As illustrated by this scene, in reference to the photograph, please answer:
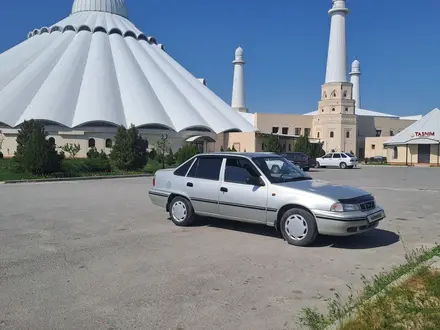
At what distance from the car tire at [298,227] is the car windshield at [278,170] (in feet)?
2.50

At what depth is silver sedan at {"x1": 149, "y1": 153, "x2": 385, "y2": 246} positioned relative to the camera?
671 cm

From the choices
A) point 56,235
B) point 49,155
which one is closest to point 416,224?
point 56,235

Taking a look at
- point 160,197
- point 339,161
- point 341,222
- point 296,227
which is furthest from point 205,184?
point 339,161

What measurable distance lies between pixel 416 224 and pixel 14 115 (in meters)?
46.3

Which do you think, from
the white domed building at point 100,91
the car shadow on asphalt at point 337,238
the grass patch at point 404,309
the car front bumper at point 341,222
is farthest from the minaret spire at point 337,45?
the grass patch at point 404,309

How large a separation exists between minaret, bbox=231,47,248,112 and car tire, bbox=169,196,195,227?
70196 millimetres

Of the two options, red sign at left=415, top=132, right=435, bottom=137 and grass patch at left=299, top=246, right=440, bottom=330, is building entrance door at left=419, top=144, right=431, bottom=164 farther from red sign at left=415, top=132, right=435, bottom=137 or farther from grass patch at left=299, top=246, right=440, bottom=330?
grass patch at left=299, top=246, right=440, bottom=330

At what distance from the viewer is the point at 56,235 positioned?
7633mm

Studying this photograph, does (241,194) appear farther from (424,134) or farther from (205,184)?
(424,134)

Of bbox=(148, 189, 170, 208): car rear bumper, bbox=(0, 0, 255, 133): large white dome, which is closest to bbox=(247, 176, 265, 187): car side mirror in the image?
bbox=(148, 189, 170, 208): car rear bumper

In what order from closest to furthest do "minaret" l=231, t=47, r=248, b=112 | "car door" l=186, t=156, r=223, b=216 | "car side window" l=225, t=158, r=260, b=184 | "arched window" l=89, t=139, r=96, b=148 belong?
1. "car side window" l=225, t=158, r=260, b=184
2. "car door" l=186, t=156, r=223, b=216
3. "arched window" l=89, t=139, r=96, b=148
4. "minaret" l=231, t=47, r=248, b=112

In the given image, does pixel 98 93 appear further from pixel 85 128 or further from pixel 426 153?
pixel 426 153

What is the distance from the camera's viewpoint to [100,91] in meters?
51.2

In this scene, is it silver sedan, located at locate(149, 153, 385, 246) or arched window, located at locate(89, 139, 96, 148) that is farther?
arched window, located at locate(89, 139, 96, 148)
